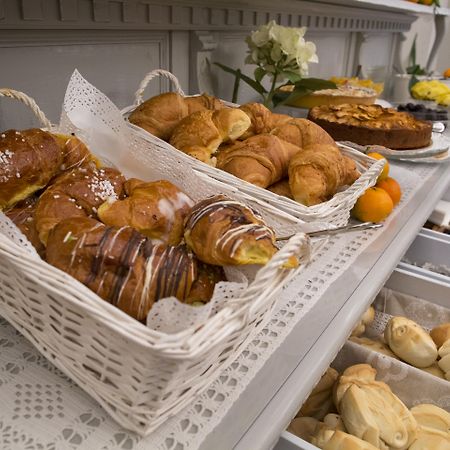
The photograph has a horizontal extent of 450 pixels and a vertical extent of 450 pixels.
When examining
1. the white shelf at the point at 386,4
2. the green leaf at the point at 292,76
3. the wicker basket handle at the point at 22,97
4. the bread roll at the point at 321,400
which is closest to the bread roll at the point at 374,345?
the bread roll at the point at 321,400

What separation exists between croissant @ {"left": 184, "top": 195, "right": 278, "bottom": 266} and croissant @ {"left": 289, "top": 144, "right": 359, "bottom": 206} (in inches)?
10.1

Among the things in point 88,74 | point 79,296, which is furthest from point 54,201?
point 88,74

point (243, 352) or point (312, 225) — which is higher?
point (312, 225)

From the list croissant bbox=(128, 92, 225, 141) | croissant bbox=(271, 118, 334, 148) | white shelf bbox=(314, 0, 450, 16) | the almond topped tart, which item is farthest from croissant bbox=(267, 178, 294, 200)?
white shelf bbox=(314, 0, 450, 16)

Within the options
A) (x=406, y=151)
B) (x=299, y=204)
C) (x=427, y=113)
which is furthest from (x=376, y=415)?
(x=427, y=113)

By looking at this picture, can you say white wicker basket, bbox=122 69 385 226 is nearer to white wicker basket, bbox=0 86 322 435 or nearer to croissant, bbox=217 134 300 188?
croissant, bbox=217 134 300 188

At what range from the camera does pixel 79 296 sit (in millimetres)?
391

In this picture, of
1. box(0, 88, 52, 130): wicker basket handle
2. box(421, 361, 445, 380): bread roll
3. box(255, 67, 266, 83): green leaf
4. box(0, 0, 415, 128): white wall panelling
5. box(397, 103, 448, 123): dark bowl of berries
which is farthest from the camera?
box(397, 103, 448, 123): dark bowl of berries

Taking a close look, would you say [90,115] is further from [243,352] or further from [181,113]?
[243,352]

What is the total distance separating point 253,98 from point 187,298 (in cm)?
130

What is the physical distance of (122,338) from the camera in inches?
15.0

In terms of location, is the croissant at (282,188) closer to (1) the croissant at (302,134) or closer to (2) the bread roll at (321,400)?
(1) the croissant at (302,134)

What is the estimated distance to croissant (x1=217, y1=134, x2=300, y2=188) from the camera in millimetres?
791

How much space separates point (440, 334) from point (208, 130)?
0.54 meters
